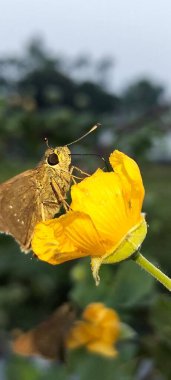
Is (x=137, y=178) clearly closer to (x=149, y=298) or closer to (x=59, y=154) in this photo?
(x=59, y=154)

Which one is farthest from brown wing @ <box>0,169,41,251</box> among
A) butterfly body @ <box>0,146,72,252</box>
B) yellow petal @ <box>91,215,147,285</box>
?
yellow petal @ <box>91,215,147,285</box>

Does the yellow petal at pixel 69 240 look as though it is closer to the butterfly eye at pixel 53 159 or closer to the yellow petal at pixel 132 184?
the yellow petal at pixel 132 184

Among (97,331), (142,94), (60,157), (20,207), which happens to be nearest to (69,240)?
(60,157)

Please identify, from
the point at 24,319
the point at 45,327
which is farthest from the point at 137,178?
the point at 24,319

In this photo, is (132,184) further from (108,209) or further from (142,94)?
(142,94)

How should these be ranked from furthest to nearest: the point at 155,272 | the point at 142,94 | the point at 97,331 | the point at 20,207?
the point at 142,94, the point at 97,331, the point at 20,207, the point at 155,272

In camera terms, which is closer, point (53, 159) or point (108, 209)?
point (108, 209)
